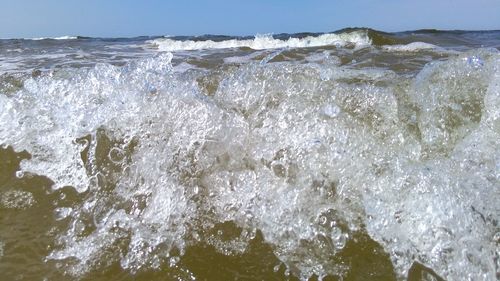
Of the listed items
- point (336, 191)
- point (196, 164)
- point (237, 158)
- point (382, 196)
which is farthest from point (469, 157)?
point (196, 164)

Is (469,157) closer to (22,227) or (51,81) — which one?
(22,227)

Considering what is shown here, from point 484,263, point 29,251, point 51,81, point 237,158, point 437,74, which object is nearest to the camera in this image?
point 484,263

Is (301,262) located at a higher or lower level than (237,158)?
lower

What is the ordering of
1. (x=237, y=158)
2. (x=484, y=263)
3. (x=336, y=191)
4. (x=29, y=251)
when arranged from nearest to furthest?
(x=484, y=263)
(x=29, y=251)
(x=336, y=191)
(x=237, y=158)

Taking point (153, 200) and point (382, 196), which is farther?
point (153, 200)

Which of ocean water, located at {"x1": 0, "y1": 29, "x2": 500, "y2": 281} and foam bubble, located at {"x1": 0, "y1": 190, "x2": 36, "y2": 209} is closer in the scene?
ocean water, located at {"x1": 0, "y1": 29, "x2": 500, "y2": 281}

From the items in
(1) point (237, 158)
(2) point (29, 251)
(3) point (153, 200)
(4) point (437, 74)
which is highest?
(4) point (437, 74)

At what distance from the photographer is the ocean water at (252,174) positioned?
1.70 m

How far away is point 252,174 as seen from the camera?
207 centimetres

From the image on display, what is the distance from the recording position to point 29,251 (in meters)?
1.80

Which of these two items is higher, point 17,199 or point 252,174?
point 252,174

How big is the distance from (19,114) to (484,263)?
7.65 ft

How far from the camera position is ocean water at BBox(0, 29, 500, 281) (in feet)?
5.58

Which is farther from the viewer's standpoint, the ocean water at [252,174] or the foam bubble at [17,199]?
the foam bubble at [17,199]
